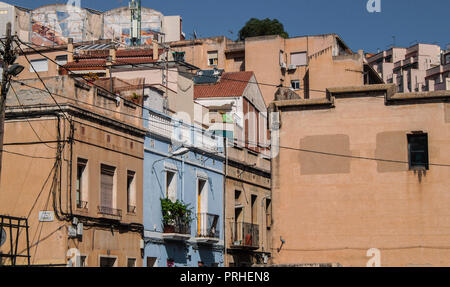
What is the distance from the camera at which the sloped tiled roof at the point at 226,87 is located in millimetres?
44719

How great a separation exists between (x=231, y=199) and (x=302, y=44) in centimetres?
2890

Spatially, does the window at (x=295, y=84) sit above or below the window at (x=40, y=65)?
below

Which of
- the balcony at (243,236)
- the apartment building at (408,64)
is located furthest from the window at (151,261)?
the apartment building at (408,64)

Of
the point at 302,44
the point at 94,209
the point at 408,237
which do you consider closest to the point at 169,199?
the point at 94,209

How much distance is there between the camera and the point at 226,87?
1801 inches

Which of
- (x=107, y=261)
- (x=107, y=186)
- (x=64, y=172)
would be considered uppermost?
(x=64, y=172)

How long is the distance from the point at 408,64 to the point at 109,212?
7297 centimetres

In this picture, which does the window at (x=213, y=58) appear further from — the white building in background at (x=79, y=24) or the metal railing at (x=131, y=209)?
the metal railing at (x=131, y=209)

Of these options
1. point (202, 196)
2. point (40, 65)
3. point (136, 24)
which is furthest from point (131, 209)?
point (136, 24)

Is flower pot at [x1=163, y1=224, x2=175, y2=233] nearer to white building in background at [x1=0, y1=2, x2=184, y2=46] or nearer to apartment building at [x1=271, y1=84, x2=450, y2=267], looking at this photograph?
apartment building at [x1=271, y1=84, x2=450, y2=267]

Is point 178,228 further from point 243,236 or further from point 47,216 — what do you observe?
point 47,216

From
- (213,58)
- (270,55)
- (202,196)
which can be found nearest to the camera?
(202,196)

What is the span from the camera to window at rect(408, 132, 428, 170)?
23594 millimetres

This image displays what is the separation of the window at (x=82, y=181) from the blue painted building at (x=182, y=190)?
12.7 ft
